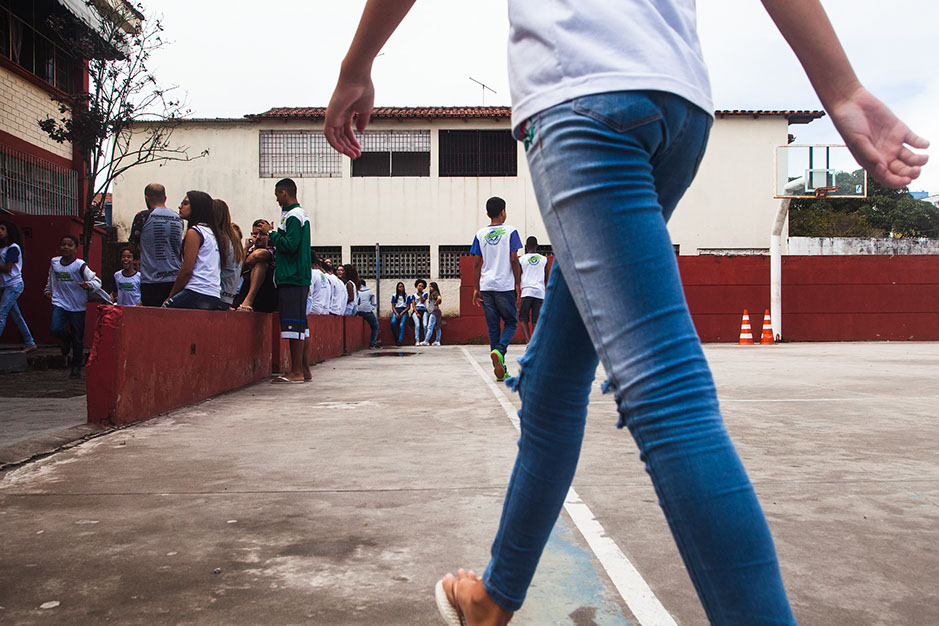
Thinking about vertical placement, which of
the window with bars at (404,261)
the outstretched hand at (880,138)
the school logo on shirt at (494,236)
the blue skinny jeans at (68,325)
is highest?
the window with bars at (404,261)

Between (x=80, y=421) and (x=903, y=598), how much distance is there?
444 centimetres

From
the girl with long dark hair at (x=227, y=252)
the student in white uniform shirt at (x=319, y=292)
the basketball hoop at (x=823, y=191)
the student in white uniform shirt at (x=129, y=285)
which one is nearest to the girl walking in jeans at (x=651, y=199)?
the girl with long dark hair at (x=227, y=252)

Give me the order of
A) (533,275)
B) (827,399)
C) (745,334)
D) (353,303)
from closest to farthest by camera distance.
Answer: (827,399) < (533,275) < (353,303) < (745,334)

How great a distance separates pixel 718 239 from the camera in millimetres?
24969

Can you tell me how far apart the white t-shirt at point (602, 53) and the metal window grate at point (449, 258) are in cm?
2354

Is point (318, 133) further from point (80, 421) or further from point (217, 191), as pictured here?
point (80, 421)

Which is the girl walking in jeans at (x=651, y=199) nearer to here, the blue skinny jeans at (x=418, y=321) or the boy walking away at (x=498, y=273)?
the boy walking away at (x=498, y=273)

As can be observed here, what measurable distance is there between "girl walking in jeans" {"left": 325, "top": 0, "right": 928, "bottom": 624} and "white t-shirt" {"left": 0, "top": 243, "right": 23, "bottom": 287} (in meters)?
9.72

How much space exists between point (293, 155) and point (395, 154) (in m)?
3.27

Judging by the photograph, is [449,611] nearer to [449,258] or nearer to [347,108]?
[347,108]

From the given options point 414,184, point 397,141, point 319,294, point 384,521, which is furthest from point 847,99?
point 397,141

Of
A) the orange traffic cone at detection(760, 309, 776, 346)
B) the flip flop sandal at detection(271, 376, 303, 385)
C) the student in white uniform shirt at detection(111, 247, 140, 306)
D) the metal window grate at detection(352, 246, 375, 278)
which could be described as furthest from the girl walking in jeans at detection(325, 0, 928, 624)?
the metal window grate at detection(352, 246, 375, 278)

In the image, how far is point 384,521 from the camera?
2.62m

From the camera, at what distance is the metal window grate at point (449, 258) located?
81.4ft
